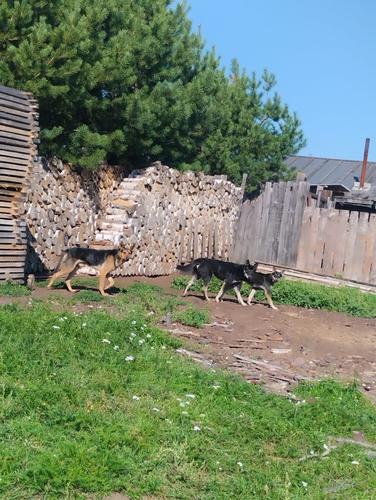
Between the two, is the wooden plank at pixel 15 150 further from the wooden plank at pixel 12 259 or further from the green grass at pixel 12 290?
the green grass at pixel 12 290

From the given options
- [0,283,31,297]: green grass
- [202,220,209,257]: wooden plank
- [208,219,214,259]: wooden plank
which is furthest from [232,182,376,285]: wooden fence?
[0,283,31,297]: green grass

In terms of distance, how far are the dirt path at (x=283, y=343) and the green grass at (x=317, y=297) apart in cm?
47

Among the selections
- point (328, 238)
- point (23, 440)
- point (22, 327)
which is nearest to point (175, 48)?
point (328, 238)

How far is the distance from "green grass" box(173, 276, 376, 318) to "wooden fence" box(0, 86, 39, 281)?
13.8 ft

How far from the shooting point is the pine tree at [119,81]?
14617 millimetres

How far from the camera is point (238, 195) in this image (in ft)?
71.6

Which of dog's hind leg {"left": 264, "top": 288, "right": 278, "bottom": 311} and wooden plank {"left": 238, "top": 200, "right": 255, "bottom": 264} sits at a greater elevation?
wooden plank {"left": 238, "top": 200, "right": 255, "bottom": 264}

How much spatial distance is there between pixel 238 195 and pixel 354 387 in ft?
45.6

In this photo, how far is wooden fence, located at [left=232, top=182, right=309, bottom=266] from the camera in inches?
756

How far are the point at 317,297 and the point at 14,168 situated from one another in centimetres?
672

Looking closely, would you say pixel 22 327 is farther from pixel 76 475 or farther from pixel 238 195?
pixel 238 195

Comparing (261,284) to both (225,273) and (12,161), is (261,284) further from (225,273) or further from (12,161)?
(12,161)

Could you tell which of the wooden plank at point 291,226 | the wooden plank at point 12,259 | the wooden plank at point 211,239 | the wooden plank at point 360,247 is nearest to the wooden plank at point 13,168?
the wooden plank at point 12,259

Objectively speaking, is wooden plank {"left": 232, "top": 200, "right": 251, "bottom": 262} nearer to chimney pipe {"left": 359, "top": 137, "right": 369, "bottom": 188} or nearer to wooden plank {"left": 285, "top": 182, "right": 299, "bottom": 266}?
wooden plank {"left": 285, "top": 182, "right": 299, "bottom": 266}
